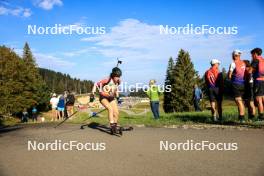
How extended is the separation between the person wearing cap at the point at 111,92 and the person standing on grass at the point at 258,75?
4.28m

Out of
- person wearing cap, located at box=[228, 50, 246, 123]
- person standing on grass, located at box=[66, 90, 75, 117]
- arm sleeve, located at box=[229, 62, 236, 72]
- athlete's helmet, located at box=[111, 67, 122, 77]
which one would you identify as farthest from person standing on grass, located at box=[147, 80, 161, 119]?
person standing on grass, located at box=[66, 90, 75, 117]

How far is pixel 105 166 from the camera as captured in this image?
6586 mm

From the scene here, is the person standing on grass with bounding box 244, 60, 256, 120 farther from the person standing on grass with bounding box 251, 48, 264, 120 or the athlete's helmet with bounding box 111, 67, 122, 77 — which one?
the athlete's helmet with bounding box 111, 67, 122, 77

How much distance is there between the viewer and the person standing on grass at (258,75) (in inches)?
457

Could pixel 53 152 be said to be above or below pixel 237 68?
below

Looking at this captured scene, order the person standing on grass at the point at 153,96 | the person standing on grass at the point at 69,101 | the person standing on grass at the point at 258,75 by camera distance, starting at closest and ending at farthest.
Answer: the person standing on grass at the point at 258,75
the person standing on grass at the point at 153,96
the person standing on grass at the point at 69,101

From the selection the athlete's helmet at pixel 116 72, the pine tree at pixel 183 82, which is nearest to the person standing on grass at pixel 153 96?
the athlete's helmet at pixel 116 72

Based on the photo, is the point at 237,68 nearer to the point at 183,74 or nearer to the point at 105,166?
the point at 105,166

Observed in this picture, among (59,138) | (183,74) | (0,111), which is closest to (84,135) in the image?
(59,138)

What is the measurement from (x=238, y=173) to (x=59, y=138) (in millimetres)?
6137

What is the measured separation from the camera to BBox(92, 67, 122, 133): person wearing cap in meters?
11.0

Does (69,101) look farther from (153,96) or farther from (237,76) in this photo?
(237,76)

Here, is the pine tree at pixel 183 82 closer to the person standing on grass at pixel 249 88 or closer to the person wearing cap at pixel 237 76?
the person standing on grass at pixel 249 88

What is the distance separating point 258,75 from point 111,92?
4.63 meters
